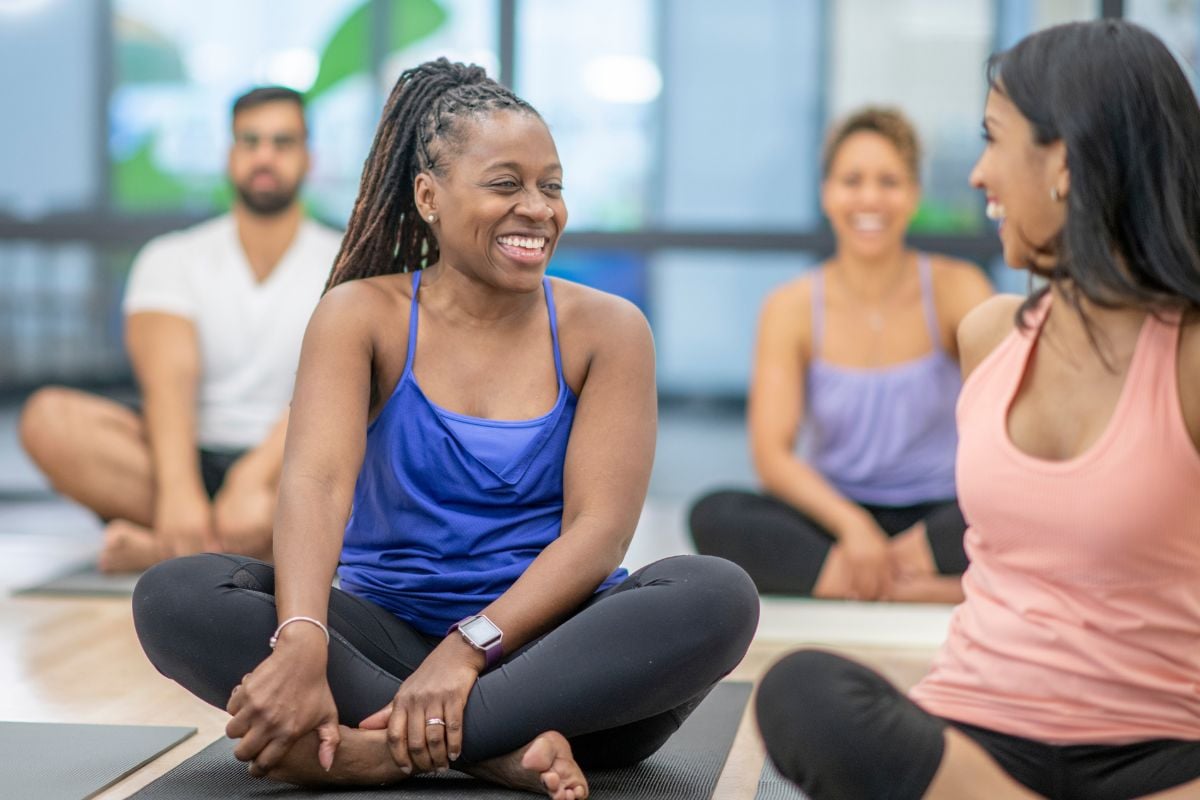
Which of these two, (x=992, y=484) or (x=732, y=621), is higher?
(x=992, y=484)

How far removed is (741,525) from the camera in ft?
10.8

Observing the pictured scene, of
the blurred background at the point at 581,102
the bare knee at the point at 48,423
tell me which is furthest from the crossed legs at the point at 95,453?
the blurred background at the point at 581,102

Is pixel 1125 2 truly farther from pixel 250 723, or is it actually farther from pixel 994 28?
pixel 250 723

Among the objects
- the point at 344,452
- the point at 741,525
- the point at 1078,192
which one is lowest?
the point at 741,525

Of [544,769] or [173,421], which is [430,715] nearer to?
[544,769]

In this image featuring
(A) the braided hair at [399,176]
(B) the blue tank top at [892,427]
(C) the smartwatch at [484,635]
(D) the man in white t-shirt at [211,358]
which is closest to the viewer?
(C) the smartwatch at [484,635]

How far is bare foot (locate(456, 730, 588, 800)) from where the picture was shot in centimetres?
183

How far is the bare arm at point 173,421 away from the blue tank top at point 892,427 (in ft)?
4.35

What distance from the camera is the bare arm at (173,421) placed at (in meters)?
3.42

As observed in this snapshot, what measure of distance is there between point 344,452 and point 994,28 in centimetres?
322

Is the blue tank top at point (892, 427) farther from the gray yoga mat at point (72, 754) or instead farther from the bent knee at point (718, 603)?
the gray yoga mat at point (72, 754)

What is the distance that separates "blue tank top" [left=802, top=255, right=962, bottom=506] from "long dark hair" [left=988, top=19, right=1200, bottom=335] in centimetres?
184

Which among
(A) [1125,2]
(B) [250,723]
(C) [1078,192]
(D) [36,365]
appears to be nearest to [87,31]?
(D) [36,365]

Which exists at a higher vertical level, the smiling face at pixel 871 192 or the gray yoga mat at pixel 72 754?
the smiling face at pixel 871 192
